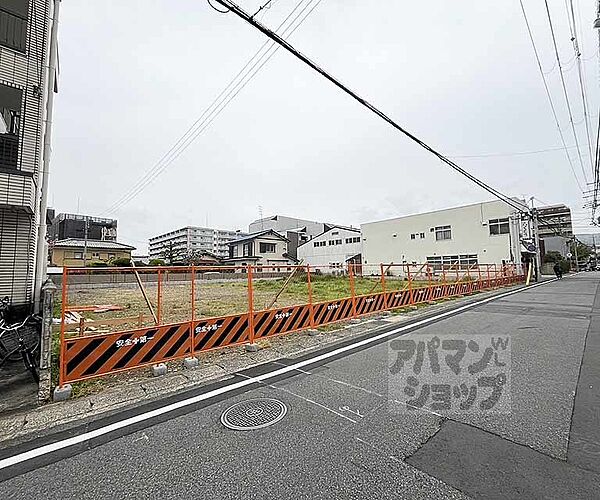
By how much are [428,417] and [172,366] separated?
3985mm

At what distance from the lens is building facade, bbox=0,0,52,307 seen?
8977 millimetres

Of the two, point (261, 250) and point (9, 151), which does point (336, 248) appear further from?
point (9, 151)

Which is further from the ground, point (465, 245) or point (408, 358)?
point (465, 245)

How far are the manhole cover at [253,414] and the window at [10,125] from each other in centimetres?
944

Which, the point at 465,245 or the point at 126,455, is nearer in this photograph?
the point at 126,455

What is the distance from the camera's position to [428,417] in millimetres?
3480

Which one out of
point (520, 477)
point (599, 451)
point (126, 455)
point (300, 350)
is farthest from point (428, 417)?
point (300, 350)

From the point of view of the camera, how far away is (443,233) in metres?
37.1

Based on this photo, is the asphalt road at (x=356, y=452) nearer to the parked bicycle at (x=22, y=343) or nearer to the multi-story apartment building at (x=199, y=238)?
the parked bicycle at (x=22, y=343)

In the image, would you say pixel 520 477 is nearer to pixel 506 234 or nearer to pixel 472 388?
pixel 472 388

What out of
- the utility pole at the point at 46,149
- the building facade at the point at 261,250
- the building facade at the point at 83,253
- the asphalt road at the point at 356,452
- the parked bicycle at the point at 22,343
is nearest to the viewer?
the asphalt road at the point at 356,452

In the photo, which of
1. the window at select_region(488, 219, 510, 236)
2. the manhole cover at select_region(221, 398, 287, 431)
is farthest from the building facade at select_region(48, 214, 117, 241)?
the manhole cover at select_region(221, 398, 287, 431)

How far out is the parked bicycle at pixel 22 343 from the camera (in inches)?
205

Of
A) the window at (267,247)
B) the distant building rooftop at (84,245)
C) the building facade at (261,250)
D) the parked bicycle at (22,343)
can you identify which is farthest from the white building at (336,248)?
the parked bicycle at (22,343)
